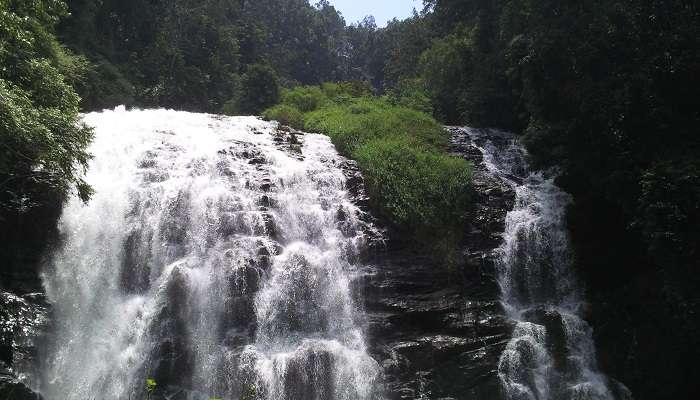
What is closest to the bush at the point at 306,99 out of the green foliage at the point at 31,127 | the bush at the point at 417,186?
the bush at the point at 417,186

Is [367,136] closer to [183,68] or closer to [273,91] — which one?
[273,91]

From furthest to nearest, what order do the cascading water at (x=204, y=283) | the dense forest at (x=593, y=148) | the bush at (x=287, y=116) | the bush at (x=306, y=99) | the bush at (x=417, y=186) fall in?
1. the bush at (x=306, y=99)
2. the bush at (x=287, y=116)
3. the bush at (x=417, y=186)
4. the cascading water at (x=204, y=283)
5. the dense forest at (x=593, y=148)

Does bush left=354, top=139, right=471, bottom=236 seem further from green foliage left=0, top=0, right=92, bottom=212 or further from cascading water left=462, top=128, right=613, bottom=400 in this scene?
green foliage left=0, top=0, right=92, bottom=212

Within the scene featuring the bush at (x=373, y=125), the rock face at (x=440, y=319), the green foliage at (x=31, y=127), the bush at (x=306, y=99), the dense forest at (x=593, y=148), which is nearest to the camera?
the green foliage at (x=31, y=127)

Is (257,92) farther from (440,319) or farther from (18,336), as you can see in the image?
(18,336)

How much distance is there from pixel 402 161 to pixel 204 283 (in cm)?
685

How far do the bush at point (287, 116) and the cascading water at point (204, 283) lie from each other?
23.6 feet

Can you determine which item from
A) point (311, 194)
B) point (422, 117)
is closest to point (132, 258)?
point (311, 194)

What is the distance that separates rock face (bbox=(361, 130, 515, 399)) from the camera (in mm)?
10891

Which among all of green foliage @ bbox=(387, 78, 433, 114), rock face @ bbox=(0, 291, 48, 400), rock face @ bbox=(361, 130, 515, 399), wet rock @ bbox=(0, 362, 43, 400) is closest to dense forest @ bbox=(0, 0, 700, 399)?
rock face @ bbox=(0, 291, 48, 400)

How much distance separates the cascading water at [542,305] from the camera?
10.8m

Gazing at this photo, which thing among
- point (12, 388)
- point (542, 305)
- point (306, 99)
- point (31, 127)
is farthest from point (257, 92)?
point (12, 388)

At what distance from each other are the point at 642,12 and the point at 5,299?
14.3 meters

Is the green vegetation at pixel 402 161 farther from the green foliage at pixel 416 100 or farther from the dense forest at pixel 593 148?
the green foliage at pixel 416 100
